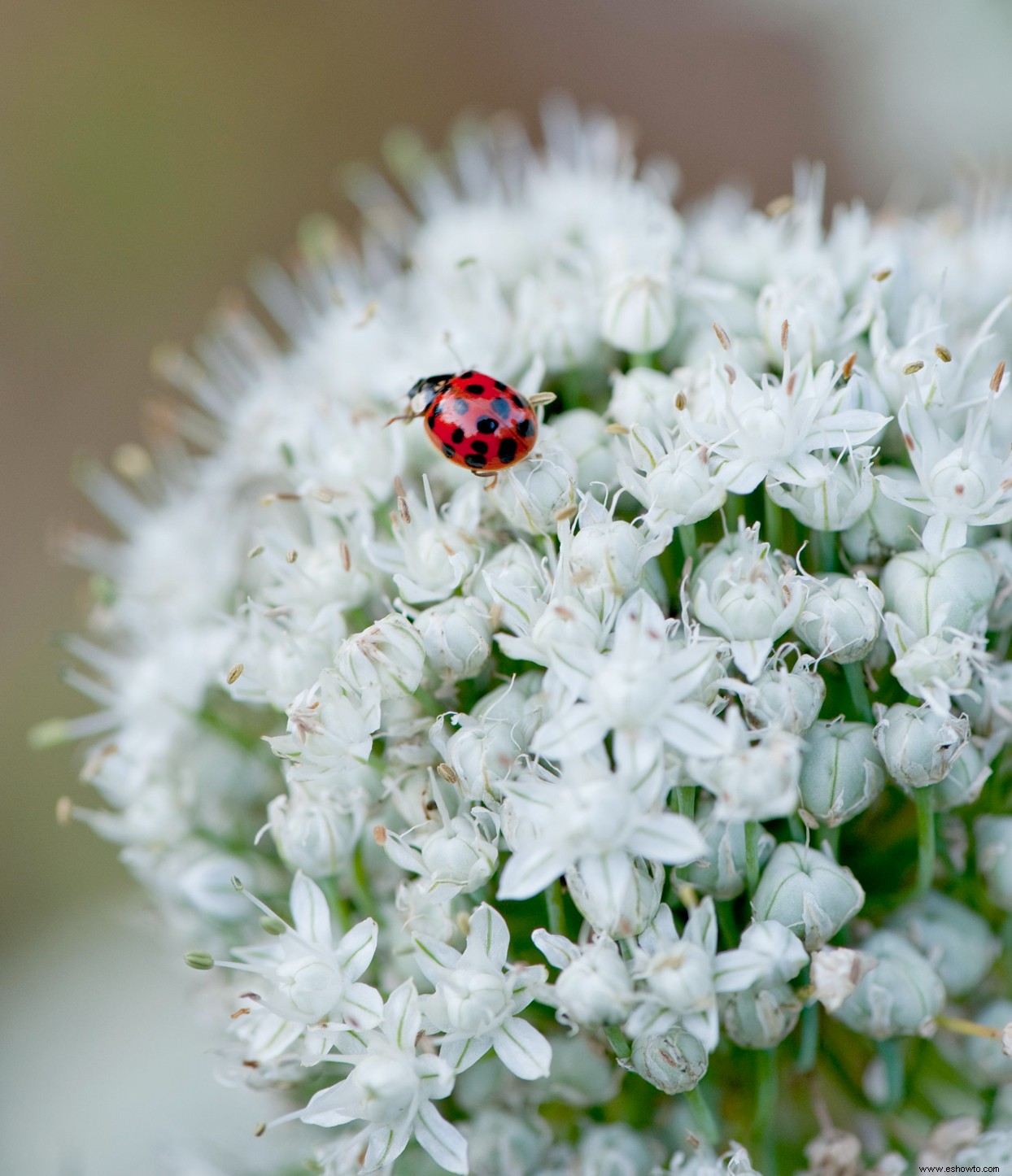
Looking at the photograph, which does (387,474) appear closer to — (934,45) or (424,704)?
(424,704)

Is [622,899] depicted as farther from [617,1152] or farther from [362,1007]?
[617,1152]

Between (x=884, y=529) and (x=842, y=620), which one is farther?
(x=884, y=529)

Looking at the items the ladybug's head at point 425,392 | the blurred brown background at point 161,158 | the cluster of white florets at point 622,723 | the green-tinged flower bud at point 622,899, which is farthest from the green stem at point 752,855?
the blurred brown background at point 161,158

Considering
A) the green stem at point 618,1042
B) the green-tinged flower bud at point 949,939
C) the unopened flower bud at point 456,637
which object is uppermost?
the unopened flower bud at point 456,637

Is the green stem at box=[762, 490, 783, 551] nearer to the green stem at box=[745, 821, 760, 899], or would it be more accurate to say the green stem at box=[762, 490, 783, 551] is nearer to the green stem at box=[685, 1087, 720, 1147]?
the green stem at box=[745, 821, 760, 899]

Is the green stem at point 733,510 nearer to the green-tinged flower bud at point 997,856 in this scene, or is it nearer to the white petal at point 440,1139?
the green-tinged flower bud at point 997,856

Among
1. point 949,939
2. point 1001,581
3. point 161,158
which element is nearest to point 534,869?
point 949,939

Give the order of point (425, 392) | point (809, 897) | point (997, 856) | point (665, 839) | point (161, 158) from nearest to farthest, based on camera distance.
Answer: point (665, 839)
point (809, 897)
point (997, 856)
point (425, 392)
point (161, 158)
